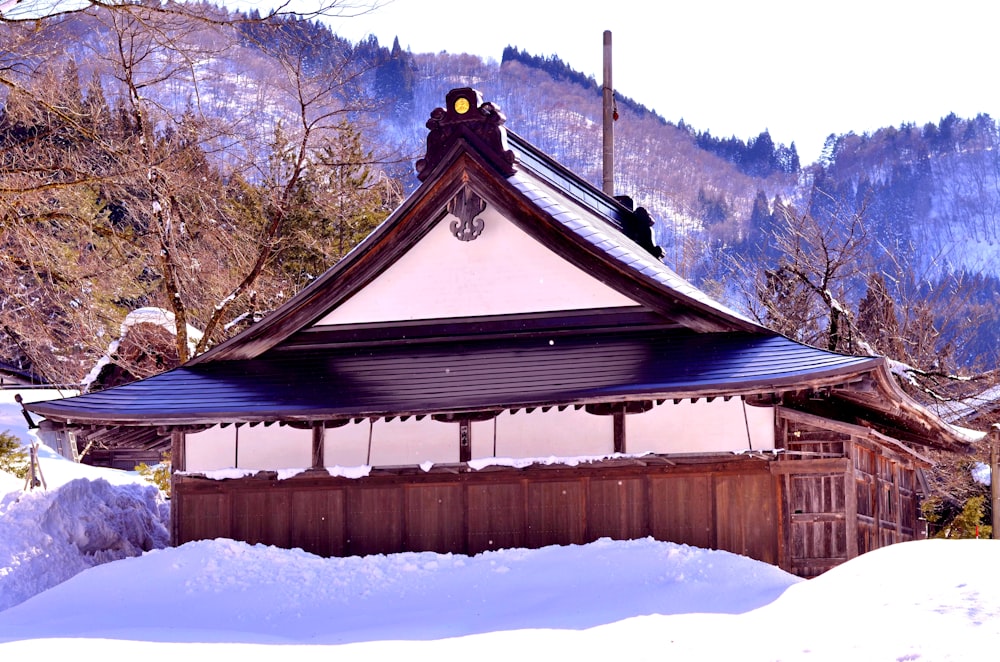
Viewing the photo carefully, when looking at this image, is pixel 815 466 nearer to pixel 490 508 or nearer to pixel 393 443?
pixel 490 508

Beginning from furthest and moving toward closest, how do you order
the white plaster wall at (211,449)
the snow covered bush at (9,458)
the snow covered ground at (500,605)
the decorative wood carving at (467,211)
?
the snow covered bush at (9,458)
the decorative wood carving at (467,211)
the white plaster wall at (211,449)
the snow covered ground at (500,605)

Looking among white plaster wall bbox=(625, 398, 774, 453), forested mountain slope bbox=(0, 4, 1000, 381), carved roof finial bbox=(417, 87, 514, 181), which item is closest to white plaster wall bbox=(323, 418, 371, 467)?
white plaster wall bbox=(625, 398, 774, 453)

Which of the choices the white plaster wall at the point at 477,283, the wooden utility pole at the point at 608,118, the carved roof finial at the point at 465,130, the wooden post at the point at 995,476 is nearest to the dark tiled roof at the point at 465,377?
the white plaster wall at the point at 477,283

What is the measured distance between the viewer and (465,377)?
12.5 metres

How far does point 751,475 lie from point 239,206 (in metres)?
24.7

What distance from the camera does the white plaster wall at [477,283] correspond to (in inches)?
527

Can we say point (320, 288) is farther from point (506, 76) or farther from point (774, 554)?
point (506, 76)

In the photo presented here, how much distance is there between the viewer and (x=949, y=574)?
30.5 feet

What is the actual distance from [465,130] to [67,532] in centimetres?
775

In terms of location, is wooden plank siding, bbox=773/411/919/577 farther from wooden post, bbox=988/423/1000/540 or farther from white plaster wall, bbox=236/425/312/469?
wooden post, bbox=988/423/1000/540

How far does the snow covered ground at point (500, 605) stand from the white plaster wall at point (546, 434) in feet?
3.82

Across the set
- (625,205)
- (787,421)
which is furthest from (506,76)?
(787,421)

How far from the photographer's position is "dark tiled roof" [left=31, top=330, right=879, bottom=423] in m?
11.3

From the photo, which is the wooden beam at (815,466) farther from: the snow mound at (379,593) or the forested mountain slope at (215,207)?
the forested mountain slope at (215,207)
